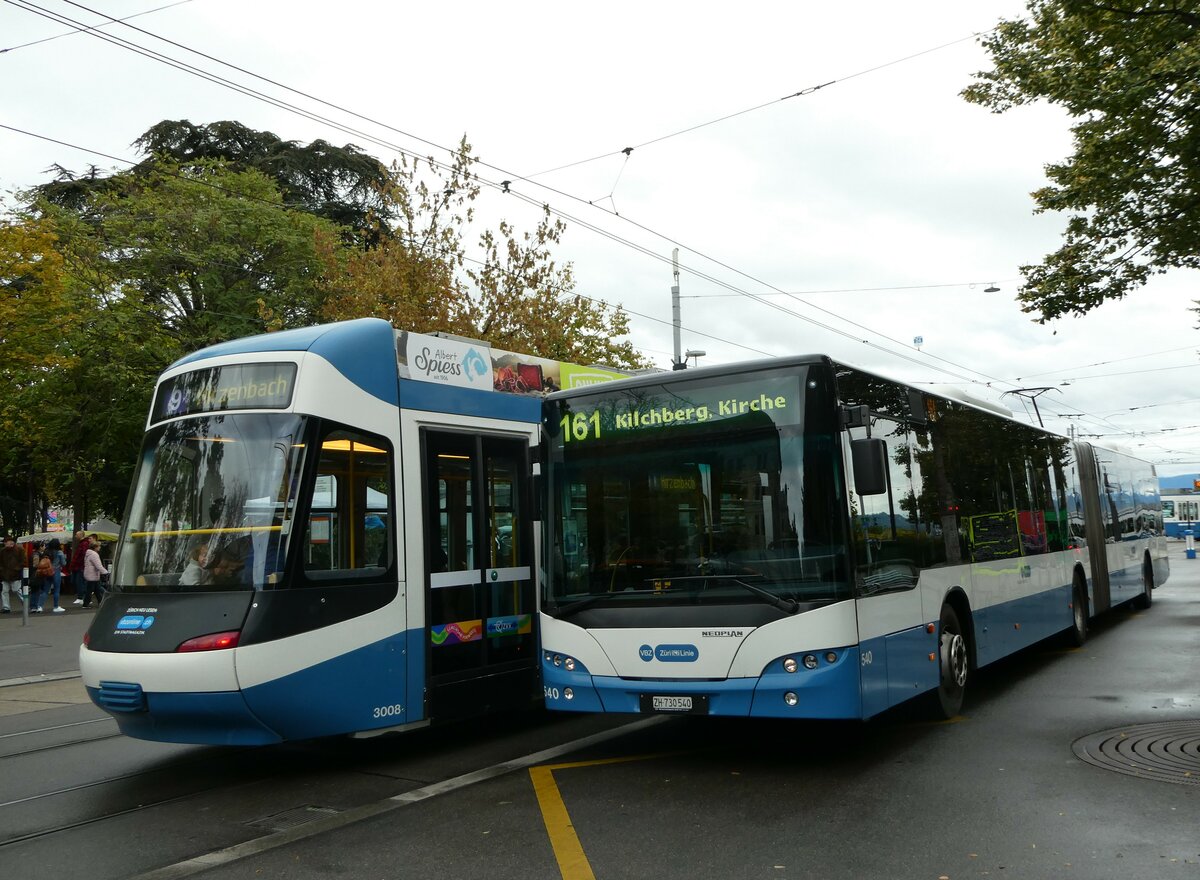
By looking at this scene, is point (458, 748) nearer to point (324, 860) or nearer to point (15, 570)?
point (324, 860)

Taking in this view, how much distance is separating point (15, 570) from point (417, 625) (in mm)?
21065

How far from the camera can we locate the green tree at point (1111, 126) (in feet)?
40.7

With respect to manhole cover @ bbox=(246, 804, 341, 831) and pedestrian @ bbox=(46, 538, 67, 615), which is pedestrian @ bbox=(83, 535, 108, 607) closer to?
pedestrian @ bbox=(46, 538, 67, 615)

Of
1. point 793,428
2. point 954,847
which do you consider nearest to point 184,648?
point 793,428

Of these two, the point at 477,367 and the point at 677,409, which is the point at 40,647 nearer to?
the point at 477,367

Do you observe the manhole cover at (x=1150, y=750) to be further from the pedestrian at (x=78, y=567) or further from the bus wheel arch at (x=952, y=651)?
the pedestrian at (x=78, y=567)

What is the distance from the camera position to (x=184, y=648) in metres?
6.90

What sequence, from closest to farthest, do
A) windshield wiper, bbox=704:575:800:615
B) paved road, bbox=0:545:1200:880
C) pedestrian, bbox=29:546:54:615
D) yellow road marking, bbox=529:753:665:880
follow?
yellow road marking, bbox=529:753:665:880 → paved road, bbox=0:545:1200:880 → windshield wiper, bbox=704:575:800:615 → pedestrian, bbox=29:546:54:615

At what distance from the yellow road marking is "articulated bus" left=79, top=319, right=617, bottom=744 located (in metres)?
1.12

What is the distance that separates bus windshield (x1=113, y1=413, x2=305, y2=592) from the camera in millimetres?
7129

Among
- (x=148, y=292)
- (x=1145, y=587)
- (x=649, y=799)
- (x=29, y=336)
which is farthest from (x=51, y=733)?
(x=148, y=292)

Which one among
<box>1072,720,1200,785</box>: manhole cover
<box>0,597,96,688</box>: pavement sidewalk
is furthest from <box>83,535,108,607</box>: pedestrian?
<box>1072,720,1200,785</box>: manhole cover

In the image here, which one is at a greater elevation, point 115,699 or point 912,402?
point 912,402

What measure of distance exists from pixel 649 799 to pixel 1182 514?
61.5 metres
